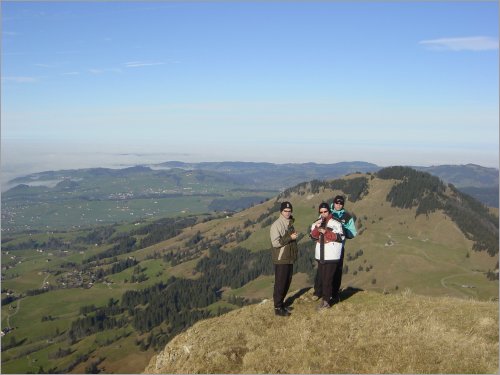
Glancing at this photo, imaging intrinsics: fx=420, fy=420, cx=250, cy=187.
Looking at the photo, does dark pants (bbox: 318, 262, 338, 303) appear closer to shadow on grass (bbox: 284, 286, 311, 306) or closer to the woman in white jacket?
the woman in white jacket

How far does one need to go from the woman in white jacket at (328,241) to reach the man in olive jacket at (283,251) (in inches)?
50.4

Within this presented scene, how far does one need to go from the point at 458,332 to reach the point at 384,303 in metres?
4.63

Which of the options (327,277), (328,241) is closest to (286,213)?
(328,241)

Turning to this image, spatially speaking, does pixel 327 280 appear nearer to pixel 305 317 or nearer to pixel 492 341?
pixel 305 317

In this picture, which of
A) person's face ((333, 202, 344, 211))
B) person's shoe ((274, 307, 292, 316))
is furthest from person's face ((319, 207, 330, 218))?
person's shoe ((274, 307, 292, 316))

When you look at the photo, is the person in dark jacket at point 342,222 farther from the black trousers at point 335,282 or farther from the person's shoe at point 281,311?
the person's shoe at point 281,311

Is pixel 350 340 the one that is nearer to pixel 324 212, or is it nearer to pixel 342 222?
pixel 342 222

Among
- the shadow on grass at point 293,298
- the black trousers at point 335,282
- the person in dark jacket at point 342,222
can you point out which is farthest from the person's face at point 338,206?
the shadow on grass at point 293,298

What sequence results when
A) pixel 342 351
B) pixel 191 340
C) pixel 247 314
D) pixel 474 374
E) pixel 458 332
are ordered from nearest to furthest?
pixel 474 374, pixel 342 351, pixel 458 332, pixel 191 340, pixel 247 314

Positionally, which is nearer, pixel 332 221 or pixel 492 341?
pixel 492 341

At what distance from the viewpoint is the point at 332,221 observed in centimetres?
2256

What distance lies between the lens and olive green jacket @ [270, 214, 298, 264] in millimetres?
22078

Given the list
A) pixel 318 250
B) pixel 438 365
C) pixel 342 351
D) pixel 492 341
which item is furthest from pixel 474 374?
pixel 318 250

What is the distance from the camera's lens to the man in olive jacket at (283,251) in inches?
869
